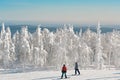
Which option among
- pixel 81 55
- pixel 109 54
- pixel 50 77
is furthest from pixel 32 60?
pixel 50 77

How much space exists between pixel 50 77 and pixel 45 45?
222 ft

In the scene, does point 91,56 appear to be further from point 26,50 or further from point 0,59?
point 0,59

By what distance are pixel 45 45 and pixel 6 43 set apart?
44.9ft

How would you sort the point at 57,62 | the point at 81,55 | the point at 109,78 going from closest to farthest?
the point at 109,78
the point at 57,62
the point at 81,55

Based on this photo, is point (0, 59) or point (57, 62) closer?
point (57, 62)

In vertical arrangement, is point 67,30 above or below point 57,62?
above

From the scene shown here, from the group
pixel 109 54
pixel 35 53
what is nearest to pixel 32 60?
pixel 35 53

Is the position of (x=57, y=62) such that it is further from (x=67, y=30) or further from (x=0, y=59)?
(x=0, y=59)

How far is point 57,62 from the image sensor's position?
93562 mm

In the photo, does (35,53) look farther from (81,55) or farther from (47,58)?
(81,55)

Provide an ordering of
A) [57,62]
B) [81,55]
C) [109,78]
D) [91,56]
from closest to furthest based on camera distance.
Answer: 1. [109,78]
2. [57,62]
3. [81,55]
4. [91,56]

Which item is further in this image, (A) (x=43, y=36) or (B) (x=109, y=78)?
(A) (x=43, y=36)

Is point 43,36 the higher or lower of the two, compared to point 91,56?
higher

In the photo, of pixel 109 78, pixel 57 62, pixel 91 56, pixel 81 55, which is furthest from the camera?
pixel 91 56
